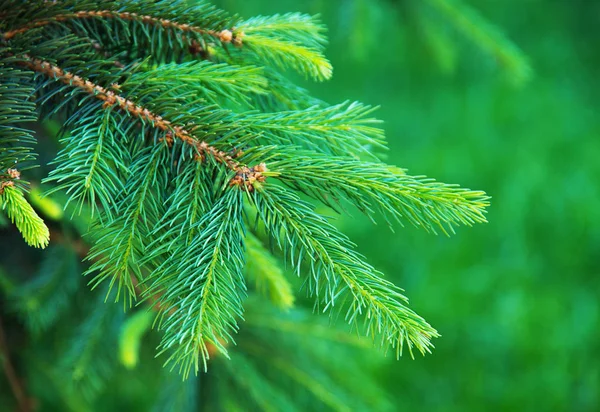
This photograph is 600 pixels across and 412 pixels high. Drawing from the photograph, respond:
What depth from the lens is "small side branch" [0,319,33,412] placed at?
1168 mm

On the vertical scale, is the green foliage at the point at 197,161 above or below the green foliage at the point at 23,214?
above

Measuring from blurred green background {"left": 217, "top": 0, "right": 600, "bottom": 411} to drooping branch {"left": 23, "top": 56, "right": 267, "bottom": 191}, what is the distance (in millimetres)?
983

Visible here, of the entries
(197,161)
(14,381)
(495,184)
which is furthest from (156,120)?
(495,184)

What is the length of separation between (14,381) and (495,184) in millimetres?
2687

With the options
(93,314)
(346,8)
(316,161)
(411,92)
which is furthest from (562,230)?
(316,161)

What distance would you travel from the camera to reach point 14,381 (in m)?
1.18

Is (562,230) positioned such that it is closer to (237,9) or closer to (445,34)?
(445,34)

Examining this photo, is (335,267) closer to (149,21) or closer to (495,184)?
(149,21)

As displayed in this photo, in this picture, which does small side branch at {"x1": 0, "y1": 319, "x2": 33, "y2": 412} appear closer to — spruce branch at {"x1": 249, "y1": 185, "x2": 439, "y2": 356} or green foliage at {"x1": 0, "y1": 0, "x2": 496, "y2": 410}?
green foliage at {"x1": 0, "y1": 0, "x2": 496, "y2": 410}

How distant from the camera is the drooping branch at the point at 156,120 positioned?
0.60 m

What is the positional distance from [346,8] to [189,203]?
104 cm

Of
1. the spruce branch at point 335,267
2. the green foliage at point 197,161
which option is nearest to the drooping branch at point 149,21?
the green foliage at point 197,161

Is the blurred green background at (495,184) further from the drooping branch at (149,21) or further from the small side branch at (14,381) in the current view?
the small side branch at (14,381)

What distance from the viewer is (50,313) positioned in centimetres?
114
